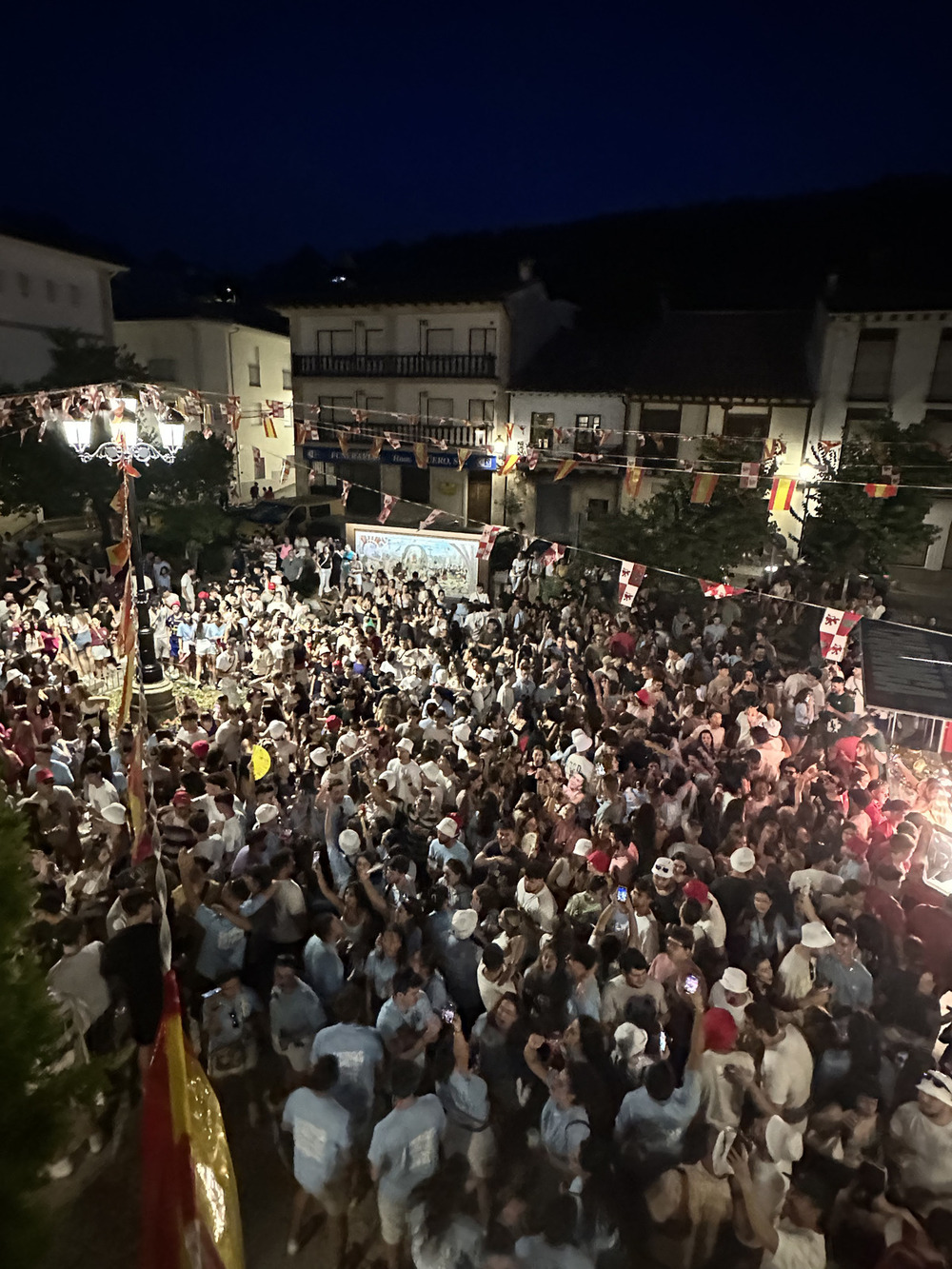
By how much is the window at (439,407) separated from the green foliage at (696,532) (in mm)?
11647

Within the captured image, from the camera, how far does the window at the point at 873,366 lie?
2236 cm

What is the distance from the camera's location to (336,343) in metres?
29.7

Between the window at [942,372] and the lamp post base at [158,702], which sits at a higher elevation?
the window at [942,372]

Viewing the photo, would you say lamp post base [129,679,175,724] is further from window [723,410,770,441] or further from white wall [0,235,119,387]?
window [723,410,770,441]

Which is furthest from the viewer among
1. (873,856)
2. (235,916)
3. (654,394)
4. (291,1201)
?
(654,394)

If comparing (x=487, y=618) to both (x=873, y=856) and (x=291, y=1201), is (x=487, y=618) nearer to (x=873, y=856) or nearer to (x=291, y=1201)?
(x=873, y=856)

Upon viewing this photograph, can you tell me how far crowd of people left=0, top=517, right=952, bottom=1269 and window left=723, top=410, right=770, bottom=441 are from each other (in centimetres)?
1610

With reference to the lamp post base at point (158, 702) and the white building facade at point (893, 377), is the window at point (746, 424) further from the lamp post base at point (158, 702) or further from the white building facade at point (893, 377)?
the lamp post base at point (158, 702)

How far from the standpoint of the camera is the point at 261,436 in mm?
35188

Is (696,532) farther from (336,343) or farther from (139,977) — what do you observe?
(336,343)

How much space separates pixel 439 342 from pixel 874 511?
1646 centimetres

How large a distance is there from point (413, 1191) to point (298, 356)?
99.2 feet

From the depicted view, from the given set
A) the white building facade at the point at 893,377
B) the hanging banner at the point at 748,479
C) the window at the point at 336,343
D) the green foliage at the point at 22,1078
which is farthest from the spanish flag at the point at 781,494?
the window at the point at 336,343

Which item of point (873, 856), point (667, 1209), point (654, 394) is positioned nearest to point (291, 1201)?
point (667, 1209)
